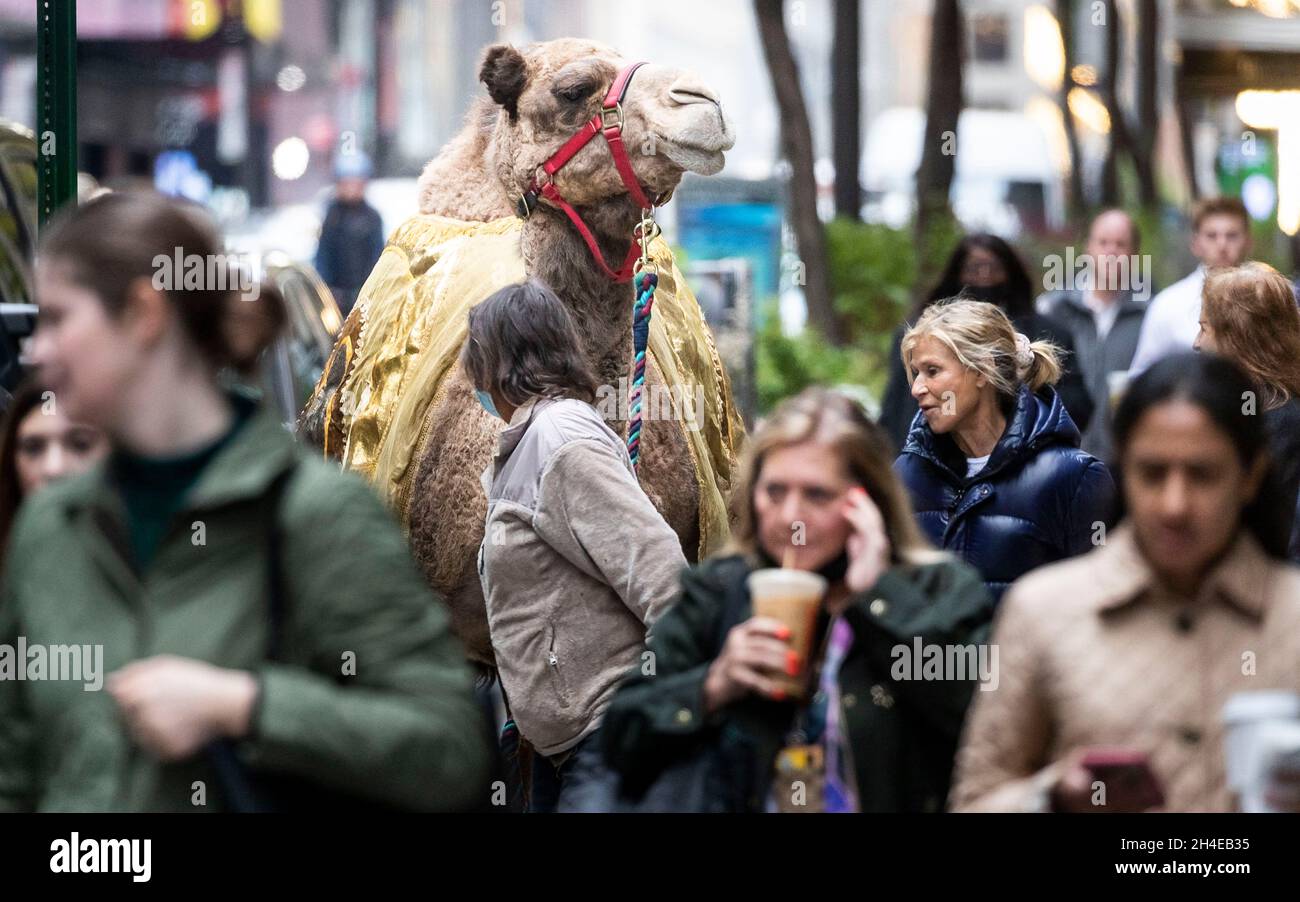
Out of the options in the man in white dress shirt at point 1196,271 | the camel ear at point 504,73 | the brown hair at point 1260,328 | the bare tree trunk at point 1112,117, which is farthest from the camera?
the bare tree trunk at point 1112,117

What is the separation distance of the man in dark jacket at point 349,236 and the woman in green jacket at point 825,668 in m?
12.0

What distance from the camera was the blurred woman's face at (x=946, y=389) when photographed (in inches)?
219

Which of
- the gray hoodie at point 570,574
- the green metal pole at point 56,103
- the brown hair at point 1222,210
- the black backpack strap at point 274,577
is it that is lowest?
the gray hoodie at point 570,574

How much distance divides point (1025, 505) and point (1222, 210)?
163 inches

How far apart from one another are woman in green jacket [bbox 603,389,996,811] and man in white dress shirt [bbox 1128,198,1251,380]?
13.9 ft

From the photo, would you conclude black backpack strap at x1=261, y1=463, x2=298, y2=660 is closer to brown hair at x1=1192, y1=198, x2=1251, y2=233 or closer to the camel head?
the camel head

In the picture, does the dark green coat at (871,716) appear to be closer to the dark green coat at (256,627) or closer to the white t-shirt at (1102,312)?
the dark green coat at (256,627)

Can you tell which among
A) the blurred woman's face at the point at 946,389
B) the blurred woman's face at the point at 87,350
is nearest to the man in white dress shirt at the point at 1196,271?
the blurred woman's face at the point at 946,389

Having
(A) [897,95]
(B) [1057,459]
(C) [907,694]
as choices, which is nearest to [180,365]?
(C) [907,694]

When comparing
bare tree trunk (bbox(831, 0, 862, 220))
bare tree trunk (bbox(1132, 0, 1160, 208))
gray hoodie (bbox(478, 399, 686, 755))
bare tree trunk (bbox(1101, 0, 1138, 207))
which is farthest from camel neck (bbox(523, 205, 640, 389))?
bare tree trunk (bbox(1132, 0, 1160, 208))

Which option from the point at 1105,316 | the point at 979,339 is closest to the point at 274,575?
the point at 979,339

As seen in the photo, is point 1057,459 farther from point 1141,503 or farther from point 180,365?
point 180,365
